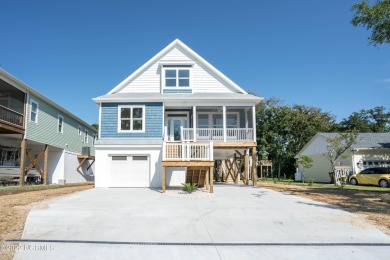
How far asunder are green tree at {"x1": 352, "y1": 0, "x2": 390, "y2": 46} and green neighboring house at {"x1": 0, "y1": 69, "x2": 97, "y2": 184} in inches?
673

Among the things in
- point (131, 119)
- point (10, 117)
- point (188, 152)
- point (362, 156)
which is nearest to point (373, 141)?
point (362, 156)

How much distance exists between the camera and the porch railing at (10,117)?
1522cm

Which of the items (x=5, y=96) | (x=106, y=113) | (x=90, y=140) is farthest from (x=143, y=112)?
(x=90, y=140)

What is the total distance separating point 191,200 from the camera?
10.4 metres

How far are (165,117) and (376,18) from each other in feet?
39.6

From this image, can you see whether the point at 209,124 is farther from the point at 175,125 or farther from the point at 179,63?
the point at 179,63

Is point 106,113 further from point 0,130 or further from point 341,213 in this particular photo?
point 341,213

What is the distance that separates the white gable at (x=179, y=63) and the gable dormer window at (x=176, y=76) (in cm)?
29

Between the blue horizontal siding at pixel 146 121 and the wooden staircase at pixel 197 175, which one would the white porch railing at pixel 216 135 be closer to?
the blue horizontal siding at pixel 146 121

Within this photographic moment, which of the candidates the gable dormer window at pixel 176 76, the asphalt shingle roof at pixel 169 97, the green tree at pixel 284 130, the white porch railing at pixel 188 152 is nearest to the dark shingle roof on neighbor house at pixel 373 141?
the green tree at pixel 284 130

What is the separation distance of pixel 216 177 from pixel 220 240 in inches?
708

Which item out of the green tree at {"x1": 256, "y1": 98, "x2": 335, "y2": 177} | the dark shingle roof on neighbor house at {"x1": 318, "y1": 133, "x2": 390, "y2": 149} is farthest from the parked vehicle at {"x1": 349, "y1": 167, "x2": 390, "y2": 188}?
the green tree at {"x1": 256, "y1": 98, "x2": 335, "y2": 177}

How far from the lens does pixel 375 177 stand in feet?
67.6

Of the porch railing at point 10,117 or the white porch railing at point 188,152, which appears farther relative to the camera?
the porch railing at point 10,117
